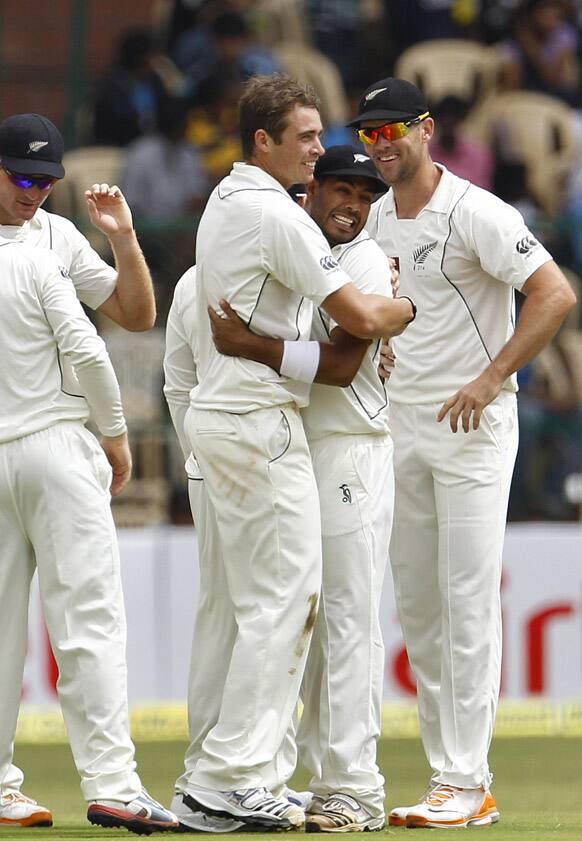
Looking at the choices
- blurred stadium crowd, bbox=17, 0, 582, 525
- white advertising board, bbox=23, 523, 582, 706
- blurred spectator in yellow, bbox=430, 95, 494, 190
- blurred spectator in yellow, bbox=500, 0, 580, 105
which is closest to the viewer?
white advertising board, bbox=23, 523, 582, 706

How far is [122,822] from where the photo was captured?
4.71m

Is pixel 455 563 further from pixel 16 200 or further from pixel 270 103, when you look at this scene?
pixel 16 200

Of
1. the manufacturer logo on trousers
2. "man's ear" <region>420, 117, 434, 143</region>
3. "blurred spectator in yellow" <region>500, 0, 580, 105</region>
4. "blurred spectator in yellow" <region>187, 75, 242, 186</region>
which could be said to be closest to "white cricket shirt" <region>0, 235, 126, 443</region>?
the manufacturer logo on trousers

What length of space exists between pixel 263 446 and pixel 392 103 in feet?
4.25

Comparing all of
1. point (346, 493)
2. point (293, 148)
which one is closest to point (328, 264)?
point (293, 148)

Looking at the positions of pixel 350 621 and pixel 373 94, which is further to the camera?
pixel 373 94

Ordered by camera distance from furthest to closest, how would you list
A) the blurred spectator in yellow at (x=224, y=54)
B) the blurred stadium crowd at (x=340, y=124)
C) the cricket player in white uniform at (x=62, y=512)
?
the blurred spectator in yellow at (x=224, y=54)
the blurred stadium crowd at (x=340, y=124)
the cricket player in white uniform at (x=62, y=512)

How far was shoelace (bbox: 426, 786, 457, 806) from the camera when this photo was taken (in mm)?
5254

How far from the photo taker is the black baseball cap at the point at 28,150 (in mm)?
4906

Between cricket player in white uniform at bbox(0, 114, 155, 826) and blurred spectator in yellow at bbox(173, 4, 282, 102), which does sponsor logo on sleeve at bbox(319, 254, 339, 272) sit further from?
blurred spectator in yellow at bbox(173, 4, 282, 102)

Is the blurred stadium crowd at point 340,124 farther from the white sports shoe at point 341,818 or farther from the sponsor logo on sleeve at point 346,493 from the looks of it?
the white sports shoe at point 341,818

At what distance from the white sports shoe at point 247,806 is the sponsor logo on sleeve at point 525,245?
1851 mm

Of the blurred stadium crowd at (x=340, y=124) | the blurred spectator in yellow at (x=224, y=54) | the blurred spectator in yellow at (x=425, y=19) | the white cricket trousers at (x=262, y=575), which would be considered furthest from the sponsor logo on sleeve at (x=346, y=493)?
the blurred spectator in yellow at (x=425, y=19)

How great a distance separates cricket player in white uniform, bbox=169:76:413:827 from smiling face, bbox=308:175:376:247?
222mm
